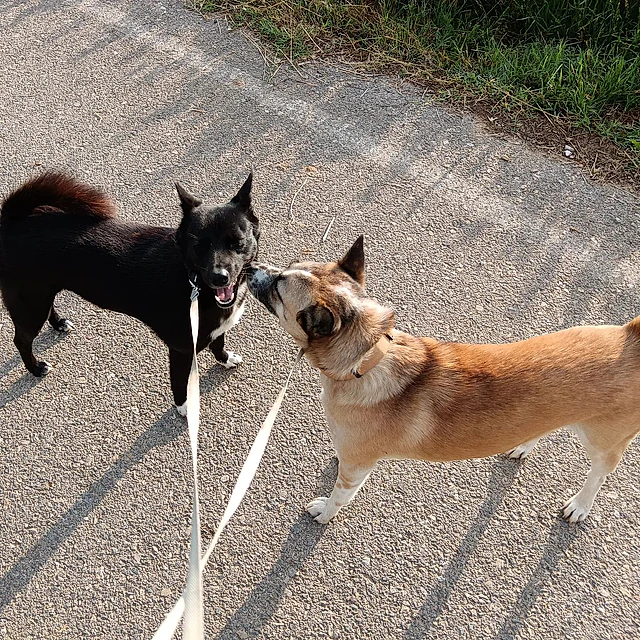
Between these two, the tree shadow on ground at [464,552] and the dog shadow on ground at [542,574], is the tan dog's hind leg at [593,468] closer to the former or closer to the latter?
the dog shadow on ground at [542,574]

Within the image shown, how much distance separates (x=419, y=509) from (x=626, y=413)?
1.33 meters

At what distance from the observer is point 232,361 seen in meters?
3.94

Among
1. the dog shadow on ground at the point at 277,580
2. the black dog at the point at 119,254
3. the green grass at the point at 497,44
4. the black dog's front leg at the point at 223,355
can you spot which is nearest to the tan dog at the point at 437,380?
the black dog at the point at 119,254

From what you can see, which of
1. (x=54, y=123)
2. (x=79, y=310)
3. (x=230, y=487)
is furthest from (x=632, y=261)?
(x=54, y=123)

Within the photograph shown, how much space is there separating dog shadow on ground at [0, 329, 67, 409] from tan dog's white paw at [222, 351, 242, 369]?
1.26 meters

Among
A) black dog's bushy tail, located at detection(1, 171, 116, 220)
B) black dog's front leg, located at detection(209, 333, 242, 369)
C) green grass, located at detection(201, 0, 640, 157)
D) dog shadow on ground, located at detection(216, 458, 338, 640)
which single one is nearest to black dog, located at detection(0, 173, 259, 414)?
black dog's bushy tail, located at detection(1, 171, 116, 220)


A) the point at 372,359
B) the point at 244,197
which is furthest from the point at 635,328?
the point at 244,197

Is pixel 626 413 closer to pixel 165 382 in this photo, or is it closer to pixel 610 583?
pixel 610 583

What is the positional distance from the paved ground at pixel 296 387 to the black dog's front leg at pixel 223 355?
9 cm

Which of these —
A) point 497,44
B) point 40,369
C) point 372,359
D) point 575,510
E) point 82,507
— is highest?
point 497,44

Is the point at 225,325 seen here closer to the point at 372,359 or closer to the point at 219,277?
the point at 219,277

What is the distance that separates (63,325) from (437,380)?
2.80m

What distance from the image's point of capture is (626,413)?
2.69 meters

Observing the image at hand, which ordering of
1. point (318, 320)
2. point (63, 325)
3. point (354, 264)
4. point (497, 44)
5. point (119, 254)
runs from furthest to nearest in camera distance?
1. point (497, 44)
2. point (63, 325)
3. point (119, 254)
4. point (354, 264)
5. point (318, 320)
